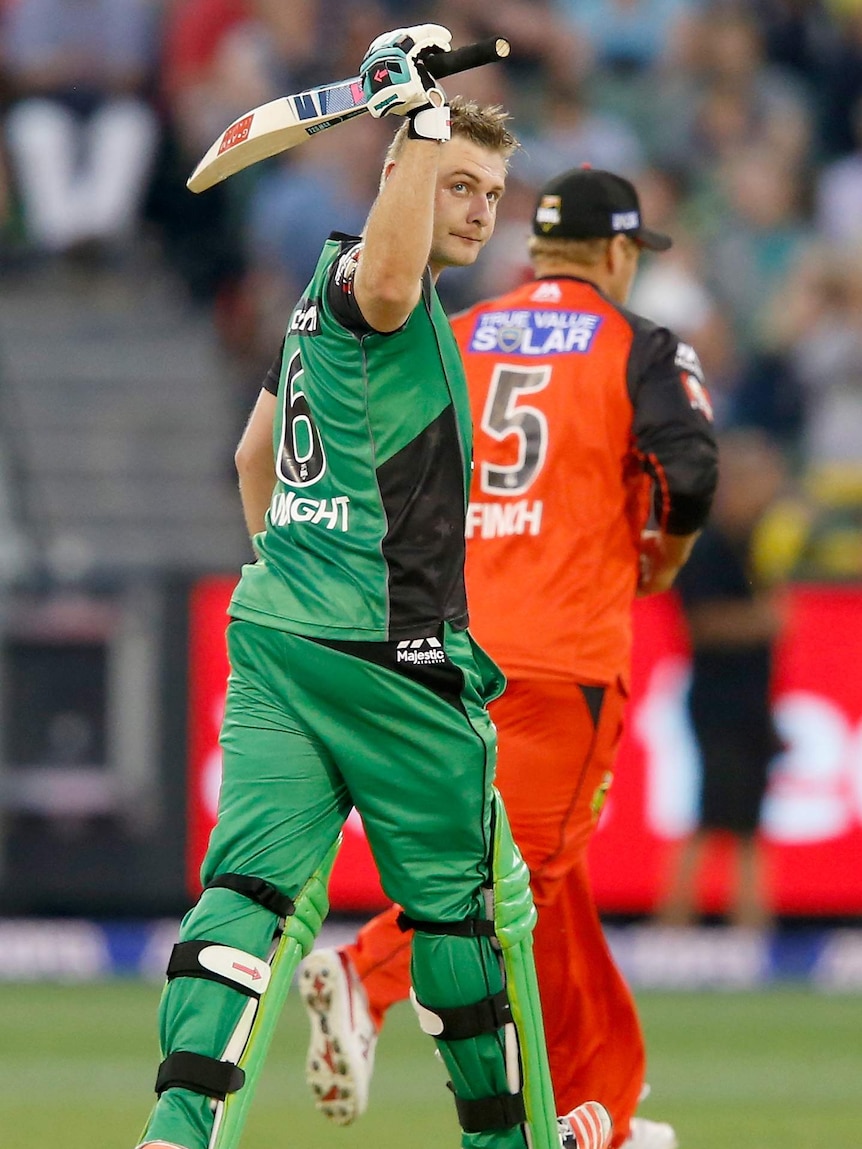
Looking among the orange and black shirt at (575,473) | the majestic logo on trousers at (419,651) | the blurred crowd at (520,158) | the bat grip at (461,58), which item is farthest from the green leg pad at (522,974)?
the blurred crowd at (520,158)

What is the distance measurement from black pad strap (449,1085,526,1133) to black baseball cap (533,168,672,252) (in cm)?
250

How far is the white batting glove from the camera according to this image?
4.25 metres

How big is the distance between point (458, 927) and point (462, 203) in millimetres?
1513

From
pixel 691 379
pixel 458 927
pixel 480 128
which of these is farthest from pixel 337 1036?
pixel 480 128

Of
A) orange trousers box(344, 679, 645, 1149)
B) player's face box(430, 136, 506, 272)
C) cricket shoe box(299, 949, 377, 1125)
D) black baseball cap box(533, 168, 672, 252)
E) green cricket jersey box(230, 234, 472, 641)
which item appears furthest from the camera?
black baseball cap box(533, 168, 672, 252)

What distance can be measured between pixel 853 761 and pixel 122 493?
186 inches

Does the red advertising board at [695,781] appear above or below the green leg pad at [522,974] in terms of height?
below

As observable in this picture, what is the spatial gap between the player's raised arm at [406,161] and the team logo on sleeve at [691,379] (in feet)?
5.64

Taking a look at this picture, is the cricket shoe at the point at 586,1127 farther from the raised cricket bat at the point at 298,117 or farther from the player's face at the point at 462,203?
the raised cricket bat at the point at 298,117

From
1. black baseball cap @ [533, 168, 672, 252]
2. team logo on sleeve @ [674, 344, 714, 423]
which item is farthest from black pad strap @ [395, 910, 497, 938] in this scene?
black baseball cap @ [533, 168, 672, 252]

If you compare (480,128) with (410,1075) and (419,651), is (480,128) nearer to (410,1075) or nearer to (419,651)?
(419,651)

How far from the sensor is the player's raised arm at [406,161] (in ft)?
14.0

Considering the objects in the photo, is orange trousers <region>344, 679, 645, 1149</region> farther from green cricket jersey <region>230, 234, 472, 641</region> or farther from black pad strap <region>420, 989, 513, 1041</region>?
green cricket jersey <region>230, 234, 472, 641</region>

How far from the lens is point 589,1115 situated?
544 centimetres
